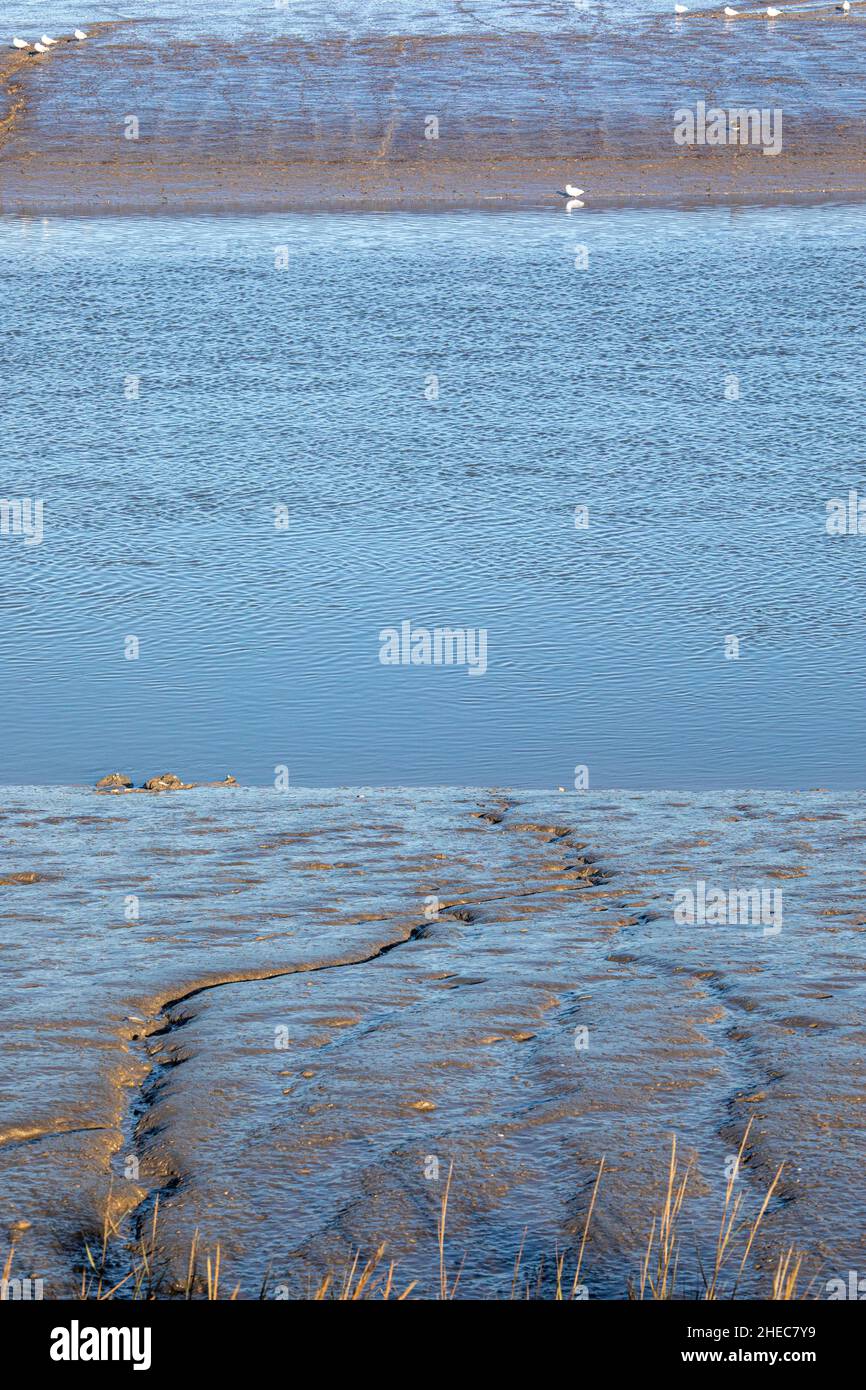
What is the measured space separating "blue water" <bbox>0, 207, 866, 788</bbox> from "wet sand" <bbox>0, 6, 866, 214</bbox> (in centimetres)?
411

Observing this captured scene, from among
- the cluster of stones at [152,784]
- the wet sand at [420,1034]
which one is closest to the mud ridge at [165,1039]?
the wet sand at [420,1034]

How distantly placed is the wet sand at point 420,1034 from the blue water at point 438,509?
4.82 feet

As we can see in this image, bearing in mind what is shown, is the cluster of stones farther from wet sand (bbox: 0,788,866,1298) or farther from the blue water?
wet sand (bbox: 0,788,866,1298)

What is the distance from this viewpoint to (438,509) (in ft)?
44.9

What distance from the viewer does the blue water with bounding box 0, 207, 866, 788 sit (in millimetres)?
10367

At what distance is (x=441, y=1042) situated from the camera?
593 centimetres

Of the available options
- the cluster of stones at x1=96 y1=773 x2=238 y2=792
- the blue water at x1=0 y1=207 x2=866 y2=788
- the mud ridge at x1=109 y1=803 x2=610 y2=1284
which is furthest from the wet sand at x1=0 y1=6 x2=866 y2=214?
the mud ridge at x1=109 y1=803 x2=610 y2=1284

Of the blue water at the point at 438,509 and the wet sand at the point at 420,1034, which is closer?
the wet sand at the point at 420,1034

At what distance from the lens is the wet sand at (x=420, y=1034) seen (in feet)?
15.9

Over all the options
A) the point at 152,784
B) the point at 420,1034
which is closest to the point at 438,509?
the point at 152,784

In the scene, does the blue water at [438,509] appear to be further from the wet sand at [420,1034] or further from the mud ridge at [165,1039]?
the mud ridge at [165,1039]

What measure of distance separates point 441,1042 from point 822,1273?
1686mm

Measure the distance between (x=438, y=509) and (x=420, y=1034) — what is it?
26.5 ft
